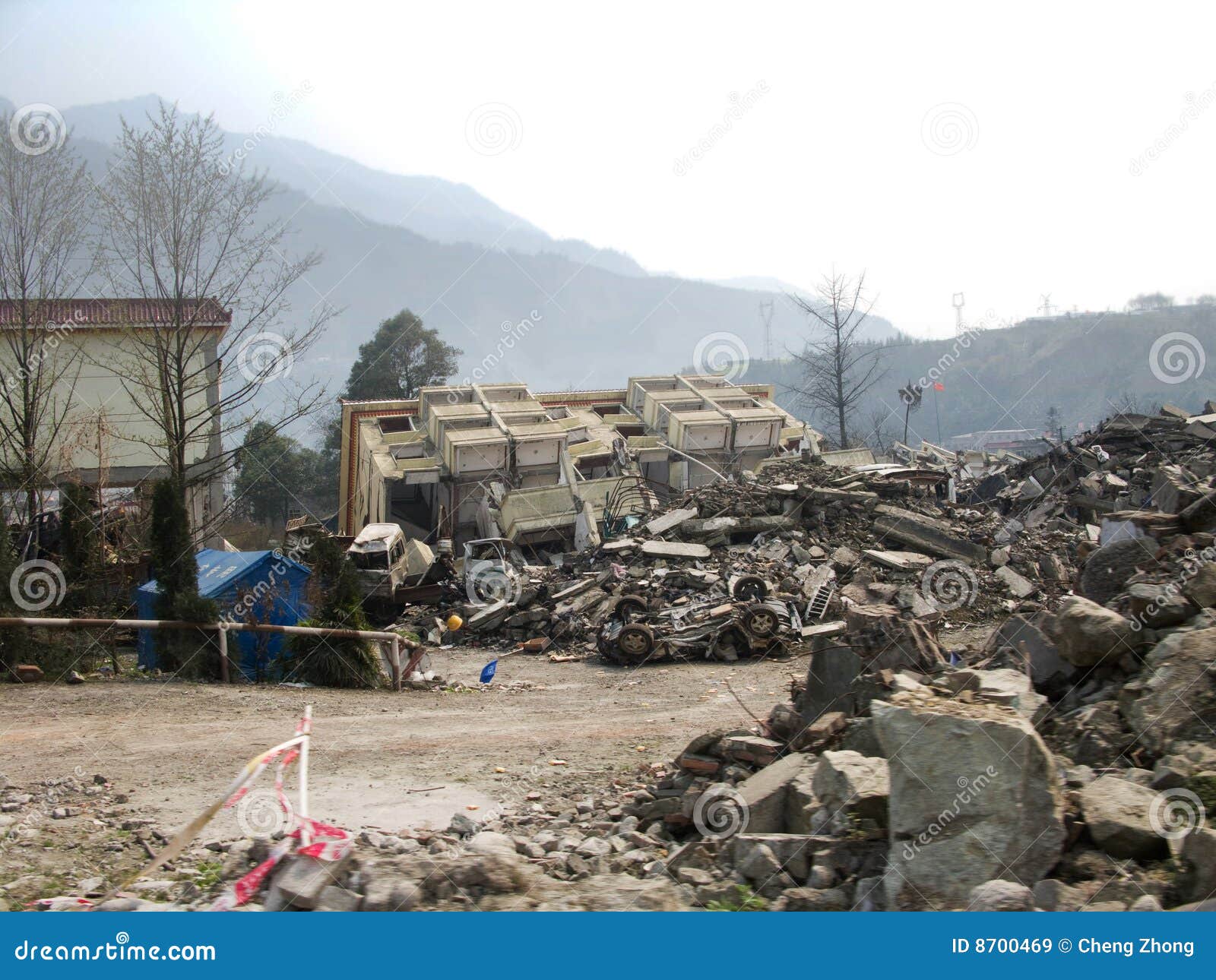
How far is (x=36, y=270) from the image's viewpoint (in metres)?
17.4

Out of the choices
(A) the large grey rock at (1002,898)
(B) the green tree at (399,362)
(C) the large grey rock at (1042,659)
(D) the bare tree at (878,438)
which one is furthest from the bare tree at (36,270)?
(B) the green tree at (399,362)

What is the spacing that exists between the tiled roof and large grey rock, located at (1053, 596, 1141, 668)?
13.3 meters

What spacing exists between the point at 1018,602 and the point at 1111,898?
1193 cm

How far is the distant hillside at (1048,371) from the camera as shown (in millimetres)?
79562

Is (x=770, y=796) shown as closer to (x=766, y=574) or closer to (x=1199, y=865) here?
(x=1199, y=865)

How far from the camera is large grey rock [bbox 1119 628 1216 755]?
553cm

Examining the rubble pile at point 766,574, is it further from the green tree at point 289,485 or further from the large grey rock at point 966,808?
the green tree at point 289,485

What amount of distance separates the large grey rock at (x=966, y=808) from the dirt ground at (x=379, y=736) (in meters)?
3.00

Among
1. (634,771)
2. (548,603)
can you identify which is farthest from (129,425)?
(634,771)

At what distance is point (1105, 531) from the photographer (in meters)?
12.3

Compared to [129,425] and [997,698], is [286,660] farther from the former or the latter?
[129,425]

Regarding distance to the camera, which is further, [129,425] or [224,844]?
[129,425]

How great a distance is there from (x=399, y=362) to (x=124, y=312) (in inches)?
1314

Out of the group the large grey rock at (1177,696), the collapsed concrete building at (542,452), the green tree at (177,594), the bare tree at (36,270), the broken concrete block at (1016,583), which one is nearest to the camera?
the large grey rock at (1177,696)
